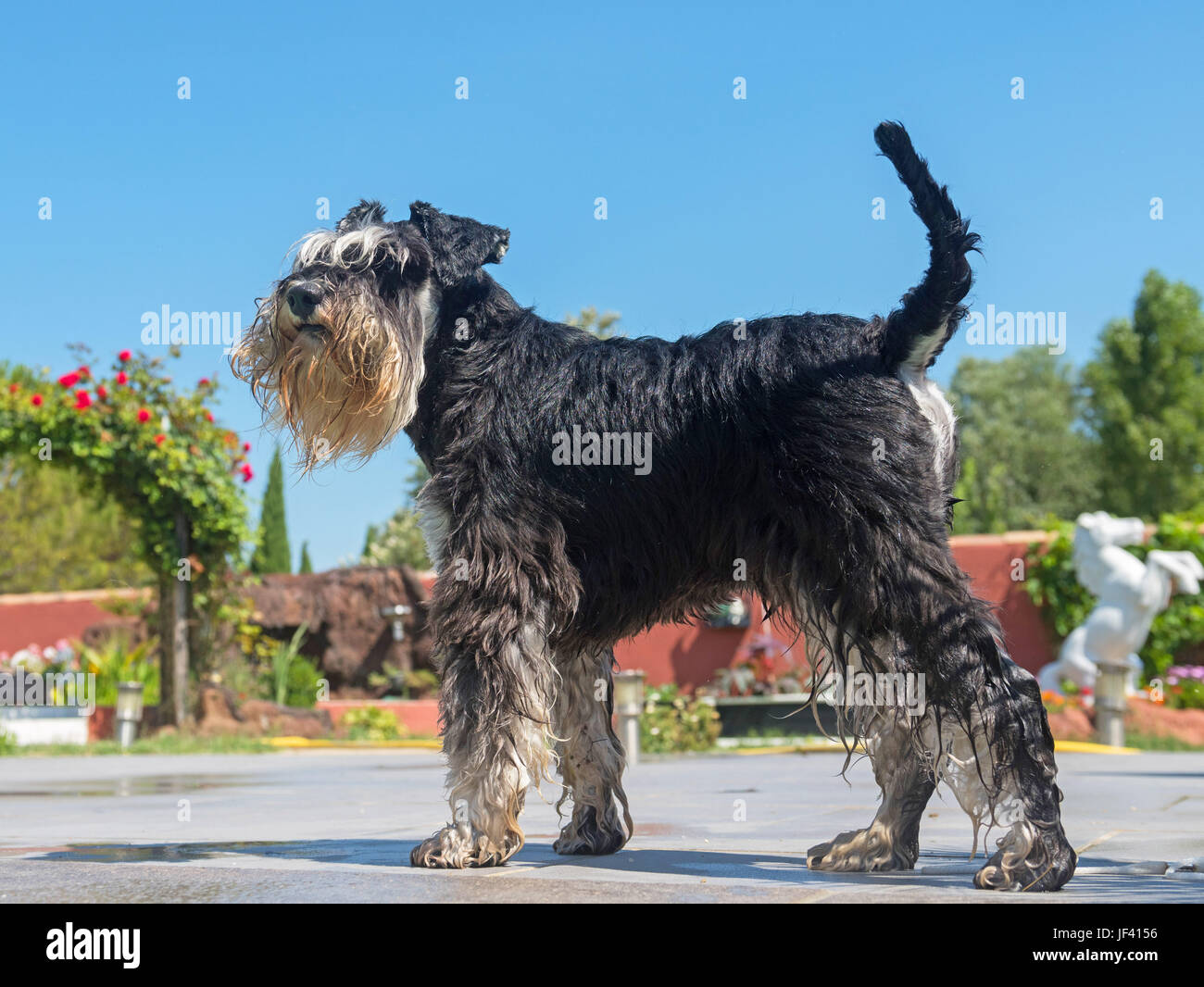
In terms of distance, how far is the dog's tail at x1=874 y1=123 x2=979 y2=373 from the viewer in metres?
4.11

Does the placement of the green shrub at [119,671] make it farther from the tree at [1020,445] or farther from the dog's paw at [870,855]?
the tree at [1020,445]

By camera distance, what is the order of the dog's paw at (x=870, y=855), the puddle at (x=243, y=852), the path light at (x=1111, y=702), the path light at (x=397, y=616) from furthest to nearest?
the path light at (x=397, y=616), the path light at (x=1111, y=702), the puddle at (x=243, y=852), the dog's paw at (x=870, y=855)

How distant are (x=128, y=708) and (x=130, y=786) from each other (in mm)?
6538

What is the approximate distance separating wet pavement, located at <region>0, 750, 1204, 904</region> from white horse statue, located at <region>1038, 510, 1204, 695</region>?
18.1 ft

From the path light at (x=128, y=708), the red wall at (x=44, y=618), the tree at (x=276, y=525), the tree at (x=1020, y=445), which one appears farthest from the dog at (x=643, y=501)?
the tree at (x=1020, y=445)

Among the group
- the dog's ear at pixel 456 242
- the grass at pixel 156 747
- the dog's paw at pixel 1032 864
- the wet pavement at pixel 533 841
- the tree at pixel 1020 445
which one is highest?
the tree at pixel 1020 445

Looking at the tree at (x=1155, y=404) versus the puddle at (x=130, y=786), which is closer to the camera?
the puddle at (x=130, y=786)

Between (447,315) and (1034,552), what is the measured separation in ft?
49.8

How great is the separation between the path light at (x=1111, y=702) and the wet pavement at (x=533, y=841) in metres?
2.65

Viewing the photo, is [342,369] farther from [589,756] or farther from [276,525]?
[276,525]

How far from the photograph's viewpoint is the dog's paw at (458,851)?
424 cm
